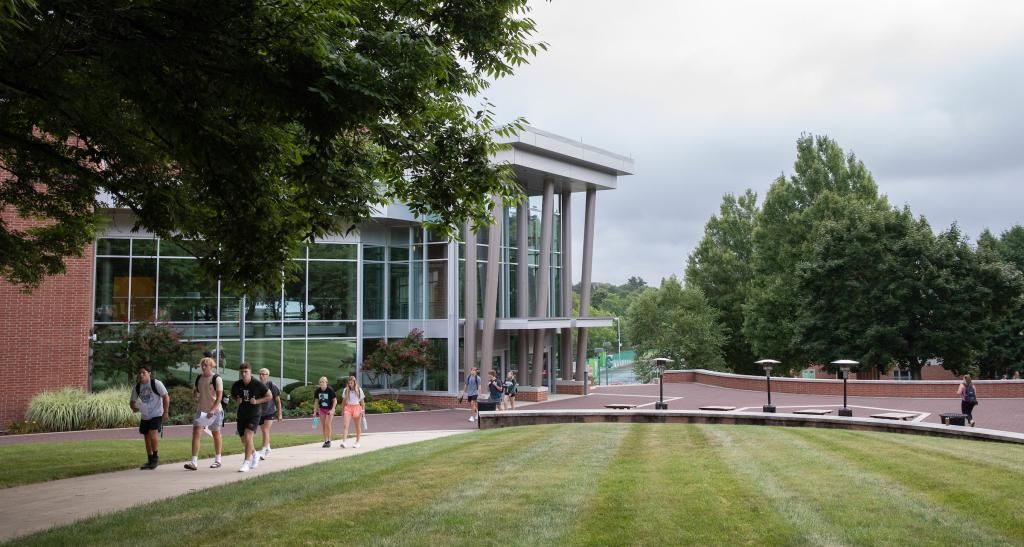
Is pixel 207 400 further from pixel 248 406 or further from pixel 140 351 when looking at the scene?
pixel 140 351

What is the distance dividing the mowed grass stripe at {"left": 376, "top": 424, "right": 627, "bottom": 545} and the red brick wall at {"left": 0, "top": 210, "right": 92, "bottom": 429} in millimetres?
17244

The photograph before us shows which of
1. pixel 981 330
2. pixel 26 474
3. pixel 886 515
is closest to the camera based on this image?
pixel 886 515

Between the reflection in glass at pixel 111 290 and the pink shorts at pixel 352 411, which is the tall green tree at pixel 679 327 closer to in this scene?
the reflection in glass at pixel 111 290

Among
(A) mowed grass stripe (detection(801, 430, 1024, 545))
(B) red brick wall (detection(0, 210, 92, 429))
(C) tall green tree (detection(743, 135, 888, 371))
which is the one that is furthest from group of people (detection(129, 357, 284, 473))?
(C) tall green tree (detection(743, 135, 888, 371))

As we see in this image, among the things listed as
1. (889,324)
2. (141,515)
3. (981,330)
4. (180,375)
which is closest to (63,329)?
(180,375)

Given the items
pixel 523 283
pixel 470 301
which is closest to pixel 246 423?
pixel 470 301

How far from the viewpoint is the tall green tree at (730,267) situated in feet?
174

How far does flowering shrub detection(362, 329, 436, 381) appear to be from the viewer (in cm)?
2942

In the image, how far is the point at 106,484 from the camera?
10859 millimetres

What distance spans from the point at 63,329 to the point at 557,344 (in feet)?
70.1

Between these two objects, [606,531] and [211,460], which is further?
[211,460]

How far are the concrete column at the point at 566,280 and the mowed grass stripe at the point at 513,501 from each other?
74.7 feet

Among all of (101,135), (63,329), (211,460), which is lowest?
(211,460)

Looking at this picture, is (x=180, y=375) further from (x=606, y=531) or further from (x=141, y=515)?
(x=606, y=531)
